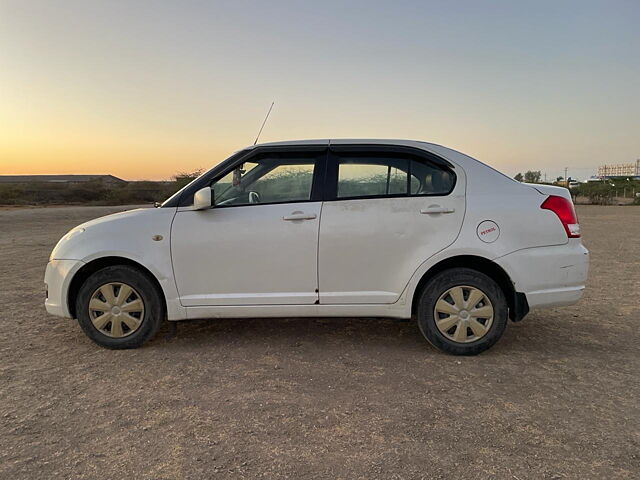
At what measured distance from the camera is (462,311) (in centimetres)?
382

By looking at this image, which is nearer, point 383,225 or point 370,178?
point 383,225

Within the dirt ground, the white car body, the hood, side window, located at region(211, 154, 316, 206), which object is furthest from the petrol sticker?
the hood

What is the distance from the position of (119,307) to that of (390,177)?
2633 mm

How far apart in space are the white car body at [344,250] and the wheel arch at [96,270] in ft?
0.19

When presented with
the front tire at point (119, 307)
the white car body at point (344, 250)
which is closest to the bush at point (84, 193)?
the front tire at point (119, 307)

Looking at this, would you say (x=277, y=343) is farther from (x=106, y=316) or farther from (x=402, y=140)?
(x=402, y=140)

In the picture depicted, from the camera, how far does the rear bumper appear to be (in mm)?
3768

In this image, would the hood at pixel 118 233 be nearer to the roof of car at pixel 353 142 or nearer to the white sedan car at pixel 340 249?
the white sedan car at pixel 340 249

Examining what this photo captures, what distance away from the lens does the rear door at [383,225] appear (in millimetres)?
3805

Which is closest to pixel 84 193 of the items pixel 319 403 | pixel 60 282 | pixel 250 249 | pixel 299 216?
pixel 60 282

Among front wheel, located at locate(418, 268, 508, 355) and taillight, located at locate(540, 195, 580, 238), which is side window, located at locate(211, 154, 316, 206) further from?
taillight, located at locate(540, 195, 580, 238)

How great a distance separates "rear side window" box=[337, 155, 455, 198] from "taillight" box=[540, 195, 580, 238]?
0.82 meters

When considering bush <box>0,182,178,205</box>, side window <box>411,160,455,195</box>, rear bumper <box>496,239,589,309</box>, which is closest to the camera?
rear bumper <box>496,239,589,309</box>

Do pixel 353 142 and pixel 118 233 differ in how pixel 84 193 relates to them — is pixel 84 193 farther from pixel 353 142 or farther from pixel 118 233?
pixel 353 142
